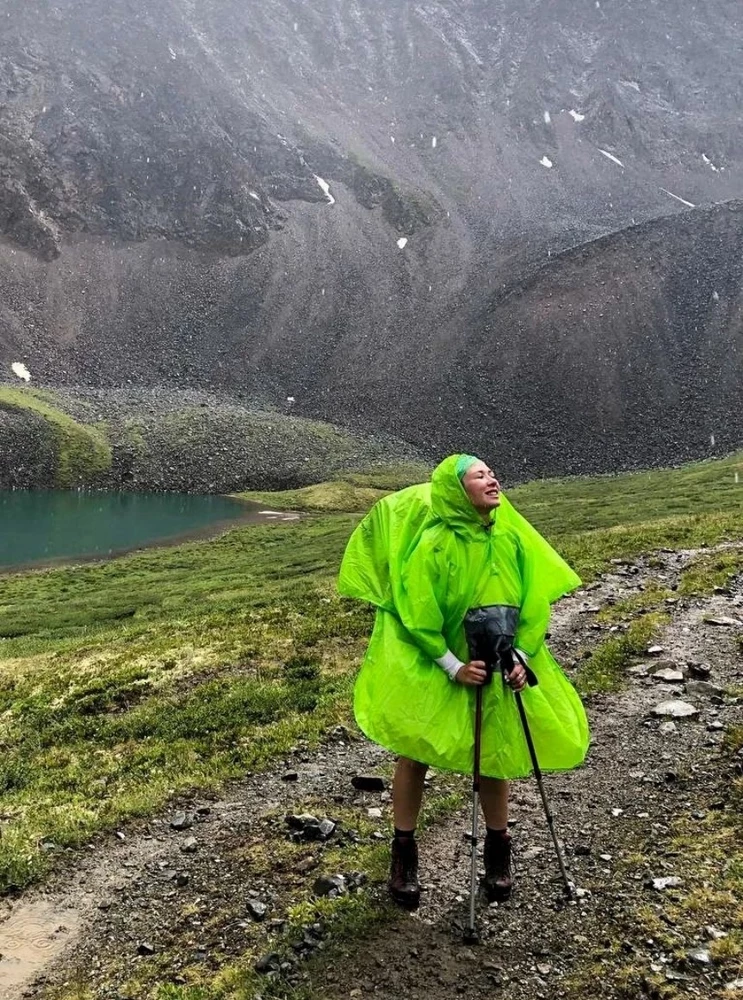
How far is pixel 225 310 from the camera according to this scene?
4884 inches

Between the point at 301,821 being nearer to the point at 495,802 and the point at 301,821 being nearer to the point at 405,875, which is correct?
the point at 405,875

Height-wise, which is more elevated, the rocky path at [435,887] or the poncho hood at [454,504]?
the poncho hood at [454,504]

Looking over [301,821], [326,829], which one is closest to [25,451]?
[301,821]

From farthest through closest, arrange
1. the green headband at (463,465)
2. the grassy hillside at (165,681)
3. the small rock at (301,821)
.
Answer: the grassy hillside at (165,681), the small rock at (301,821), the green headband at (463,465)

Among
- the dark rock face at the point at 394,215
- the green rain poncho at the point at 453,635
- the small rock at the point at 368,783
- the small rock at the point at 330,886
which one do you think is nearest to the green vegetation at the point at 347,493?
the dark rock face at the point at 394,215

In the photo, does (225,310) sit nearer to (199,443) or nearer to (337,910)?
(199,443)

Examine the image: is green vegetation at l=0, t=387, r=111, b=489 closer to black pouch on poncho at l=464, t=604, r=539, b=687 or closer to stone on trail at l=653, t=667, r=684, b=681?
stone on trail at l=653, t=667, r=684, b=681

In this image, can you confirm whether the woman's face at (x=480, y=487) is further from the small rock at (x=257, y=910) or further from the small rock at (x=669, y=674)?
the small rock at (x=669, y=674)

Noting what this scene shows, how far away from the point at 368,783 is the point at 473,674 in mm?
4594

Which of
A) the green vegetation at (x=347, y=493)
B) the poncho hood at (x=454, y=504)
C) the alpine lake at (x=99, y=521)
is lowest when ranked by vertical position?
the alpine lake at (x=99, y=521)

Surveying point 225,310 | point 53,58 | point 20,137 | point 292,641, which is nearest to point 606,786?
point 292,641

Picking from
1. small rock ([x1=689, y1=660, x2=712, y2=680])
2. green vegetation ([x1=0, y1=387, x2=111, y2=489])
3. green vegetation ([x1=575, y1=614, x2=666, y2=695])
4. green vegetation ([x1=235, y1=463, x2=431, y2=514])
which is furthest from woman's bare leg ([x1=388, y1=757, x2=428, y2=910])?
green vegetation ([x1=0, y1=387, x2=111, y2=489])

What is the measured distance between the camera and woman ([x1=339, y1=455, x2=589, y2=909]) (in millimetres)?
6016

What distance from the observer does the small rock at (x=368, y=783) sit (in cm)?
965
